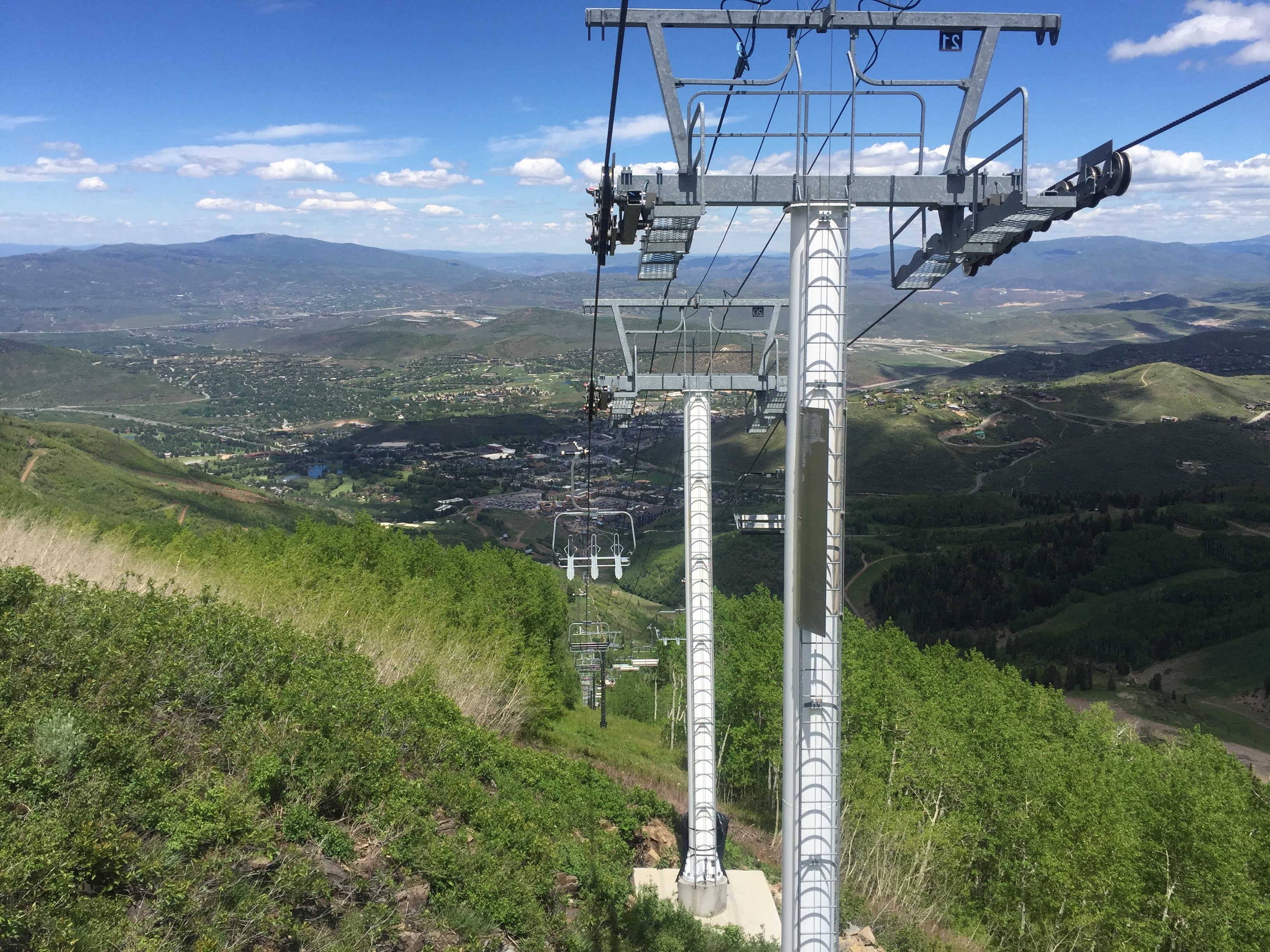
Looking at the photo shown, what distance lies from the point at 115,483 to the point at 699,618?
7330 cm

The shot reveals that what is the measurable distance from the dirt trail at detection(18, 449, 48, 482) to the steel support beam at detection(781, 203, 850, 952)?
67177 millimetres

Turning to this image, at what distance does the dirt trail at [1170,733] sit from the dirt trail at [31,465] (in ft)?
237

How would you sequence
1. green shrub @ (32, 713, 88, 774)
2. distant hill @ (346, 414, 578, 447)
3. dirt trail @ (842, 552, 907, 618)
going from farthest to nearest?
distant hill @ (346, 414, 578, 447)
dirt trail @ (842, 552, 907, 618)
green shrub @ (32, 713, 88, 774)

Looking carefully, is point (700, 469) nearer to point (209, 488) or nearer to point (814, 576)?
point (814, 576)

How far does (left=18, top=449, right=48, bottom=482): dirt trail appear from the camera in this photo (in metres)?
61.3

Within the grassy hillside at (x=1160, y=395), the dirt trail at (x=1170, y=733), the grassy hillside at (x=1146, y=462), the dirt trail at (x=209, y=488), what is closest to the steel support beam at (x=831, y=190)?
the dirt trail at (x=1170, y=733)

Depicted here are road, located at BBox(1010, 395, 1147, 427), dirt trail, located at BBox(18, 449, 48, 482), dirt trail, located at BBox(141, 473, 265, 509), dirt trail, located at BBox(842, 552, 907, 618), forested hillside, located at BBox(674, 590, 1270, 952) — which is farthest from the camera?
road, located at BBox(1010, 395, 1147, 427)

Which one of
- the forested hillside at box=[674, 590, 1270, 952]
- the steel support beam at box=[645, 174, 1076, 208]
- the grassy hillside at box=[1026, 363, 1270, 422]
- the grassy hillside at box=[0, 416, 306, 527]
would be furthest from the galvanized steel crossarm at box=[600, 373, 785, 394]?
the grassy hillside at box=[1026, 363, 1270, 422]

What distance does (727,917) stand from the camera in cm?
1401

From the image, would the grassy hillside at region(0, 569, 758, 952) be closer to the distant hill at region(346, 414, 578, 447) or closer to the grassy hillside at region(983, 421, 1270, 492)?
the grassy hillside at region(983, 421, 1270, 492)

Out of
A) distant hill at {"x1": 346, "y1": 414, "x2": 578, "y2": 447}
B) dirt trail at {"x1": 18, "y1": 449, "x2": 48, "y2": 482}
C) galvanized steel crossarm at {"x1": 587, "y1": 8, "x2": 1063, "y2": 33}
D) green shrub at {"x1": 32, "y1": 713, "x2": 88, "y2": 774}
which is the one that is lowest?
distant hill at {"x1": 346, "y1": 414, "x2": 578, "y2": 447}

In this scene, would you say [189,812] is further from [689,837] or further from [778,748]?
[778,748]

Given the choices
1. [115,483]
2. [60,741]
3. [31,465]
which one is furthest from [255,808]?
[31,465]

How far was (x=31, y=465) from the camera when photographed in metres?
66.2
